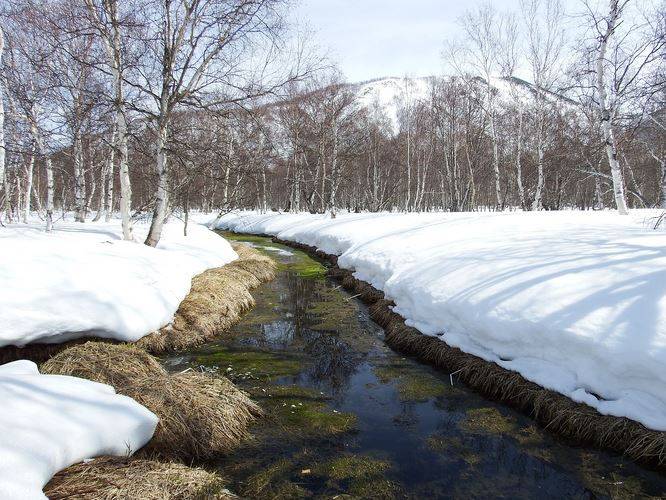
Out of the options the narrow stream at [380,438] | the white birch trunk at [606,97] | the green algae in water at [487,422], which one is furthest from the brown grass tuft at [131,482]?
the white birch trunk at [606,97]

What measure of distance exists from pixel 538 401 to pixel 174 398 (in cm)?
431

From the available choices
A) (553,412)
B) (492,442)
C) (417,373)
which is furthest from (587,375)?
(417,373)

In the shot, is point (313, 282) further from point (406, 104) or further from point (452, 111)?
point (406, 104)

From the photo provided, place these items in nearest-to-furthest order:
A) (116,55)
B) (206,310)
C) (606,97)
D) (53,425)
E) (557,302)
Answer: (53,425), (557,302), (206,310), (116,55), (606,97)

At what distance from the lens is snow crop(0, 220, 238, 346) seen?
5.14 metres

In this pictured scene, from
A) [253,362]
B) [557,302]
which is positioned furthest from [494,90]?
[253,362]

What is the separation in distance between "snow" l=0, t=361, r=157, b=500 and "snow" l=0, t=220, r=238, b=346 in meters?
1.68

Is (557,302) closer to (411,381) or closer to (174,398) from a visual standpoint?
(411,381)

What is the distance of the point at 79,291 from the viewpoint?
19.0ft

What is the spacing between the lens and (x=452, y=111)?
89.7ft

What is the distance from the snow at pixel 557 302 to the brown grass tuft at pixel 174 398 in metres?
3.61

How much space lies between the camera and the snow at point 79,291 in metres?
5.14

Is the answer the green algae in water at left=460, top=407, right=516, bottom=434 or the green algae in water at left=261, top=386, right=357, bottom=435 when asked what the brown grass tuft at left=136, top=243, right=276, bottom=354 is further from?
the green algae in water at left=460, top=407, right=516, bottom=434

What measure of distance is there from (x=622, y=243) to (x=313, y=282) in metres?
8.10
